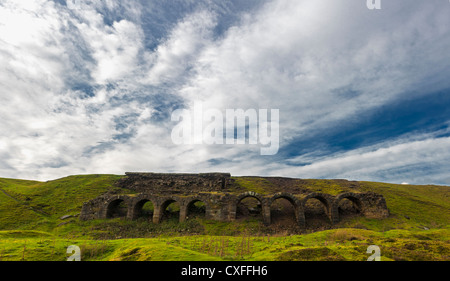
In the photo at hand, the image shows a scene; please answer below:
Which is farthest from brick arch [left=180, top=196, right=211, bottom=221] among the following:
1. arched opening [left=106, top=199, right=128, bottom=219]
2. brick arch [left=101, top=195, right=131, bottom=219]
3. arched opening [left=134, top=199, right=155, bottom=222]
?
arched opening [left=106, top=199, right=128, bottom=219]

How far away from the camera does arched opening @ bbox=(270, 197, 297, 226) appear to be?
28.0 m

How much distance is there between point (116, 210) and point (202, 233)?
1589 centimetres

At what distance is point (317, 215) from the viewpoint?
3102 cm

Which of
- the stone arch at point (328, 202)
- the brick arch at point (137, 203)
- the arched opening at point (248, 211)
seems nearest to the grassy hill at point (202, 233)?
the stone arch at point (328, 202)

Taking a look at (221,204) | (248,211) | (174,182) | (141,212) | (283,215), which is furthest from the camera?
(174,182)

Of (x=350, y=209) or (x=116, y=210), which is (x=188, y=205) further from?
(x=350, y=209)

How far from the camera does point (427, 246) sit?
9250 millimetres

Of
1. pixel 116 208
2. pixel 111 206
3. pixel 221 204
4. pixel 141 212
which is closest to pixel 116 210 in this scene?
pixel 116 208

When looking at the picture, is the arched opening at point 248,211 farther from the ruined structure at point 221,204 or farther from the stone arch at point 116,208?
the stone arch at point 116,208
